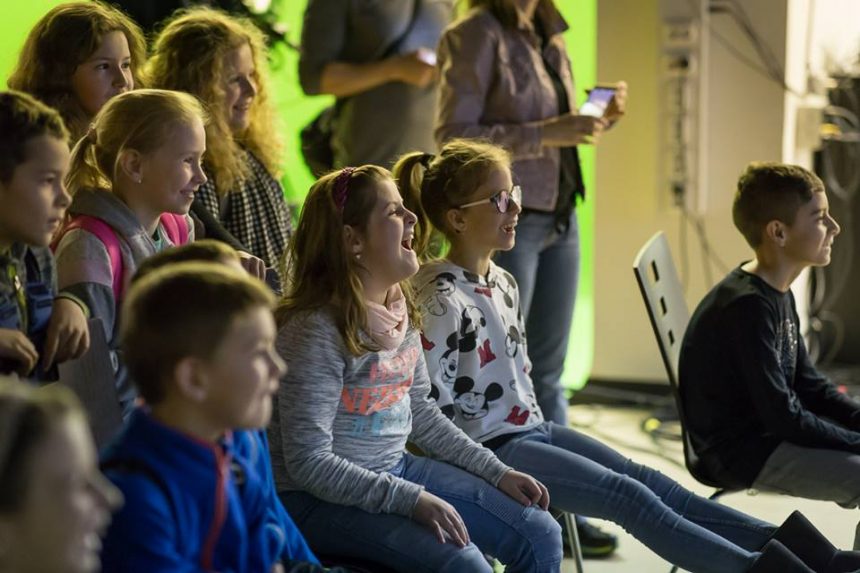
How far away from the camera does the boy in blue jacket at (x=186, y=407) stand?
4.81 ft

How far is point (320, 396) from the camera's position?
2.10 metres

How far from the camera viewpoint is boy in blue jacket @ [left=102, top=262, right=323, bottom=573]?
4.81 feet

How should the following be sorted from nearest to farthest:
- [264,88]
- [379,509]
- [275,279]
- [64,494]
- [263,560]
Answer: [64,494] → [263,560] → [379,509] → [275,279] → [264,88]

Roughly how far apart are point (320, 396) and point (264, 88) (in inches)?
45.7

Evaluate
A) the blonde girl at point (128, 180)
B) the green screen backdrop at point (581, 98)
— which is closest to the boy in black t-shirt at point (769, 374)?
the blonde girl at point (128, 180)

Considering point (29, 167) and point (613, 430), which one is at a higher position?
point (29, 167)

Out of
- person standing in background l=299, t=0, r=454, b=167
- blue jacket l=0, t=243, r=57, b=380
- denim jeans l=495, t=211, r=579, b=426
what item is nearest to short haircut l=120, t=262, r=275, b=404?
blue jacket l=0, t=243, r=57, b=380

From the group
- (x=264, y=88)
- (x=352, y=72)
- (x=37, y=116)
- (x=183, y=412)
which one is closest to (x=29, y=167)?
(x=37, y=116)

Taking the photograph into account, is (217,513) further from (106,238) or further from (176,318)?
(106,238)

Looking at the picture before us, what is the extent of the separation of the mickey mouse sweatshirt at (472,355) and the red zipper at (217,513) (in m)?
0.95

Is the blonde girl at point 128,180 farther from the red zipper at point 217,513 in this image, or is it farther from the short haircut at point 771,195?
the short haircut at point 771,195

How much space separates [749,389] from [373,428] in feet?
3.12

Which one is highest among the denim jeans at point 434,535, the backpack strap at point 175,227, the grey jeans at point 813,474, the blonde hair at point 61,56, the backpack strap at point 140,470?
the blonde hair at point 61,56

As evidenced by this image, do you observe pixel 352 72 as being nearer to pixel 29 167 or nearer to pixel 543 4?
pixel 543 4
